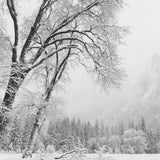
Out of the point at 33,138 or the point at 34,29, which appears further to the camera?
the point at 33,138

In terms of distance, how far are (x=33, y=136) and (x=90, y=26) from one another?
5281mm

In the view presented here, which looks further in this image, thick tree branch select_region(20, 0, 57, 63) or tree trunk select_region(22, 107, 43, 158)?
tree trunk select_region(22, 107, 43, 158)

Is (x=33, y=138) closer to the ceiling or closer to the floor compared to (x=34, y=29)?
closer to the floor

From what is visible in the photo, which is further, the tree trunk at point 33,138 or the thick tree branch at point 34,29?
the tree trunk at point 33,138

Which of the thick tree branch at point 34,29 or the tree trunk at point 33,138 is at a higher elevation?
the thick tree branch at point 34,29

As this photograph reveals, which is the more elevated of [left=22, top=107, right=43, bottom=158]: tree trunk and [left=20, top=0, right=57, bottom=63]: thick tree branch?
[left=20, top=0, right=57, bottom=63]: thick tree branch

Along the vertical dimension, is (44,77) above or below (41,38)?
below

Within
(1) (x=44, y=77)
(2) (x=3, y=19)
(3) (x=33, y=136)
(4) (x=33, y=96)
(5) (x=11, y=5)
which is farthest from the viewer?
(1) (x=44, y=77)

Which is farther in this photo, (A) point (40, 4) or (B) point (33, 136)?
(B) point (33, 136)

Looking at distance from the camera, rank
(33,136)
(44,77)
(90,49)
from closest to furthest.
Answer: (90,49) → (33,136) → (44,77)

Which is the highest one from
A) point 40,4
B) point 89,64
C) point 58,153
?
point 40,4

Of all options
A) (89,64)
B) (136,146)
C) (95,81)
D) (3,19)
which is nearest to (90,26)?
(89,64)

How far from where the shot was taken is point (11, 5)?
5879mm

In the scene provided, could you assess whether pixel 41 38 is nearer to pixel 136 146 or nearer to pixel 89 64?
pixel 89 64
